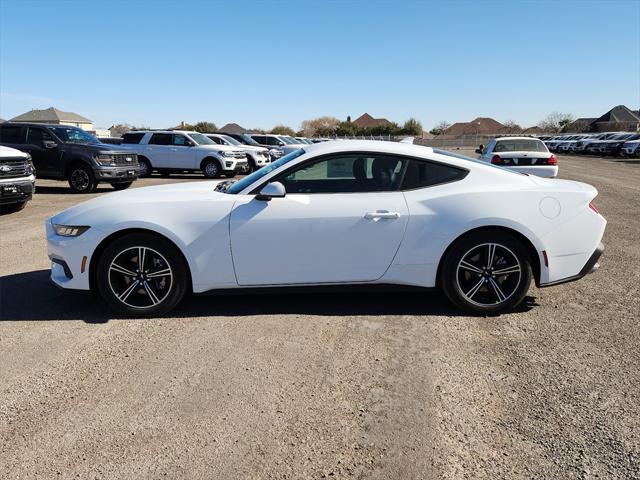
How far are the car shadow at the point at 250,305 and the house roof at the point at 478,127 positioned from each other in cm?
11734

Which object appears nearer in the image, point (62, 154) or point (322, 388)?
point (322, 388)

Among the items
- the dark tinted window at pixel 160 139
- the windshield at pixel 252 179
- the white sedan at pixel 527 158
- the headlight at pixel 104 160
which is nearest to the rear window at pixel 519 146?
the white sedan at pixel 527 158

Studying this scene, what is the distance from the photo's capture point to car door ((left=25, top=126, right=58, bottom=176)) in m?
13.6

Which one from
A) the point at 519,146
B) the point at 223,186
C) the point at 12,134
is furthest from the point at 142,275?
the point at 12,134

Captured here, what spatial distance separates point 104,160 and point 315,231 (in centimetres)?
1131

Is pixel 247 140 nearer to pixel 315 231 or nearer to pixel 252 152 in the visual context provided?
pixel 252 152

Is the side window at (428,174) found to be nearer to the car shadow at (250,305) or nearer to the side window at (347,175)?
the side window at (347,175)

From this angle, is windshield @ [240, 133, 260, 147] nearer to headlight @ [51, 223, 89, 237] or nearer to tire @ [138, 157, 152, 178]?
tire @ [138, 157, 152, 178]

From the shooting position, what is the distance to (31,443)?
274cm

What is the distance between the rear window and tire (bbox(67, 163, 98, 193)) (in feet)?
35.3

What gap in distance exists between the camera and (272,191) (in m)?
4.25

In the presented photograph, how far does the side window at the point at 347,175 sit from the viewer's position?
4.45 metres

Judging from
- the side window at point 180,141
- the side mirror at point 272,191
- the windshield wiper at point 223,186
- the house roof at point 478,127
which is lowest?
the house roof at point 478,127

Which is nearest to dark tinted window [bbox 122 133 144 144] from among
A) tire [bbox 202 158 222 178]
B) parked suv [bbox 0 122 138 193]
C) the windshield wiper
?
tire [bbox 202 158 222 178]
